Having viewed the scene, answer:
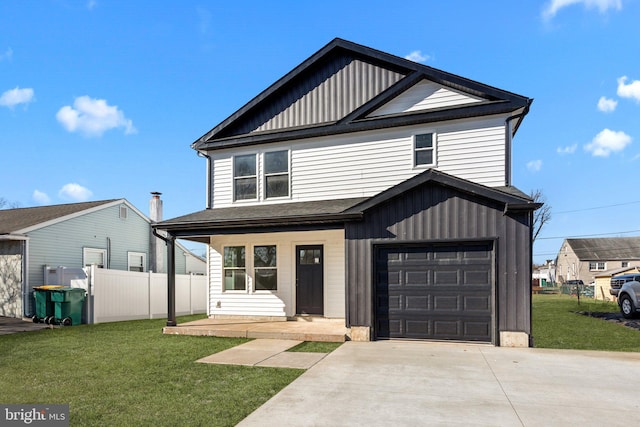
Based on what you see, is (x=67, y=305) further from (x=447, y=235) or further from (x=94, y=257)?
(x=447, y=235)

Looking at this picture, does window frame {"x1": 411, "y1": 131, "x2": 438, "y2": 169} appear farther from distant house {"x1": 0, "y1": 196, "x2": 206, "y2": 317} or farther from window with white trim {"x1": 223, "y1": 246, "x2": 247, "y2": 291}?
distant house {"x1": 0, "y1": 196, "x2": 206, "y2": 317}

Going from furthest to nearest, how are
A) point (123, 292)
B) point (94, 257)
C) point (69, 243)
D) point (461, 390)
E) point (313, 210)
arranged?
1. point (94, 257)
2. point (69, 243)
3. point (123, 292)
4. point (313, 210)
5. point (461, 390)

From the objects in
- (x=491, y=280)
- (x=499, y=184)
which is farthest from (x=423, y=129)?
(x=491, y=280)

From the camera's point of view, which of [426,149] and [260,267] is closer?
[426,149]

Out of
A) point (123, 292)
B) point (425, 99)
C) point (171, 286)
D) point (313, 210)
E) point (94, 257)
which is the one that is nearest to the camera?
point (313, 210)

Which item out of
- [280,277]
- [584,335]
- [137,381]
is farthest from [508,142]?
[137,381]

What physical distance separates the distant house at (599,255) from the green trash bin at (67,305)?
52.9 m

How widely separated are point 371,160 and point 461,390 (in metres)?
6.92

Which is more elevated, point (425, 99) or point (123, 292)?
point (425, 99)

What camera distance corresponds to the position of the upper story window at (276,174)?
1179 centimetres

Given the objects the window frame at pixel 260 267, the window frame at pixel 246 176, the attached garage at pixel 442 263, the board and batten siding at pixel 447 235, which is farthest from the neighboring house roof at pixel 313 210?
the window frame at pixel 260 267

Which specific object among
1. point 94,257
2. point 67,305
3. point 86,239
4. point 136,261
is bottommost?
point 67,305

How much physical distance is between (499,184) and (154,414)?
8713mm

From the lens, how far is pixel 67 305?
1215 cm
